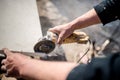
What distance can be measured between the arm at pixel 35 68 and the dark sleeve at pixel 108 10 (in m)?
0.67

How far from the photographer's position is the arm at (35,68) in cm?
76

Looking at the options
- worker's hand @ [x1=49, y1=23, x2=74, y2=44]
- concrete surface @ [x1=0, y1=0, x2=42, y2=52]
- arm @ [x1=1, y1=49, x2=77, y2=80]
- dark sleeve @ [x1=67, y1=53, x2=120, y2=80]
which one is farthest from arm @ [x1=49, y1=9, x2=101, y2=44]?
dark sleeve @ [x1=67, y1=53, x2=120, y2=80]

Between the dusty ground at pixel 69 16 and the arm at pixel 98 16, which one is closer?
the arm at pixel 98 16

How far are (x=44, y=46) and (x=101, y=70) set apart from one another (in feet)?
3.31

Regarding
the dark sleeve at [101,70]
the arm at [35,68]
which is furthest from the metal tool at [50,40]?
the dark sleeve at [101,70]

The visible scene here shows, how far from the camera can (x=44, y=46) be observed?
160 cm

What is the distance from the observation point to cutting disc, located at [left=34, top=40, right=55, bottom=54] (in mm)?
1571

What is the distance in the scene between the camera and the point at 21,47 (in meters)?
1.84

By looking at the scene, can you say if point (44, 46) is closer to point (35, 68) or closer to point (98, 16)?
point (98, 16)

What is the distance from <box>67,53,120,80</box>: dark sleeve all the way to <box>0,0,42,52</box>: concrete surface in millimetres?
1167

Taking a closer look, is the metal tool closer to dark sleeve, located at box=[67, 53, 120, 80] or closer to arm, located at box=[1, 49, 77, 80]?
arm, located at box=[1, 49, 77, 80]

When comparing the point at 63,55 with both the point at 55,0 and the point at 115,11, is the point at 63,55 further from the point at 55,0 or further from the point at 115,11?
the point at 55,0

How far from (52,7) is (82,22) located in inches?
39.8

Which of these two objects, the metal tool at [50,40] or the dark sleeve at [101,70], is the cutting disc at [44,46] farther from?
the dark sleeve at [101,70]
